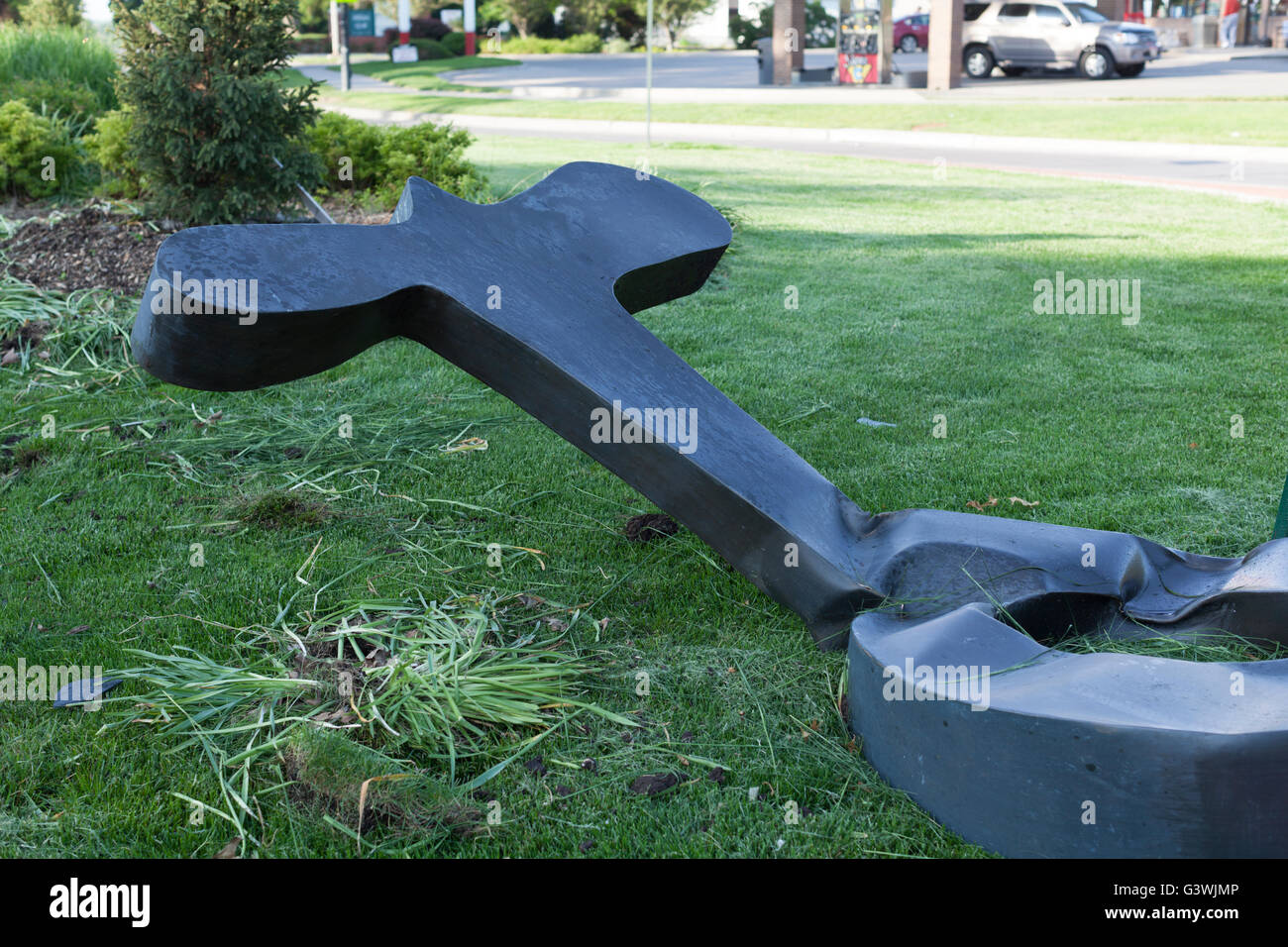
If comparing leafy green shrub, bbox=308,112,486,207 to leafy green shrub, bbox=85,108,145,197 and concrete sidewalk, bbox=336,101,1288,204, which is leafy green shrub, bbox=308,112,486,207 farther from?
concrete sidewalk, bbox=336,101,1288,204

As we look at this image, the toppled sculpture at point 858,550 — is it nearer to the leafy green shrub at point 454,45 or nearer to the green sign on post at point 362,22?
the green sign on post at point 362,22

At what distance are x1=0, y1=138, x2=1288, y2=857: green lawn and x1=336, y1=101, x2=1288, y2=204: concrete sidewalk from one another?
5.90 meters

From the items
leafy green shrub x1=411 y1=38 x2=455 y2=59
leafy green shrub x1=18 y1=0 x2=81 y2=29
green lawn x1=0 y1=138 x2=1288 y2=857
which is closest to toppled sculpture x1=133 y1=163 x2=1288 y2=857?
green lawn x1=0 y1=138 x2=1288 y2=857

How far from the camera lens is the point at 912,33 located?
37594 millimetres

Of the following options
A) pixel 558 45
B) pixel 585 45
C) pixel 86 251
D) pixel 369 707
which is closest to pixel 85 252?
pixel 86 251

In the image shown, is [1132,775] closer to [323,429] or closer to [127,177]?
[323,429]

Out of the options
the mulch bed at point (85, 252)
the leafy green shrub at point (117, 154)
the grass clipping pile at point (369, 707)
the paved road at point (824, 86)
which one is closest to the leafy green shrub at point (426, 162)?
the leafy green shrub at point (117, 154)

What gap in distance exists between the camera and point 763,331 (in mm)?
6531

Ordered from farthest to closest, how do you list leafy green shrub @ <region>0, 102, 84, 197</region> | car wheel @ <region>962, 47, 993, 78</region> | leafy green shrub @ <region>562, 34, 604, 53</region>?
leafy green shrub @ <region>562, 34, 604, 53</region>
car wheel @ <region>962, 47, 993, 78</region>
leafy green shrub @ <region>0, 102, 84, 197</region>

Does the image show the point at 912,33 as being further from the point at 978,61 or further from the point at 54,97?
the point at 54,97

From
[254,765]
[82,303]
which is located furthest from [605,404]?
[82,303]

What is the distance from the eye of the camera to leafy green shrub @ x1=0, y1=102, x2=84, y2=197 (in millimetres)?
8258

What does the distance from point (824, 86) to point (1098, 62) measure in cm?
703

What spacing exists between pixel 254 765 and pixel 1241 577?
2.64 metres
